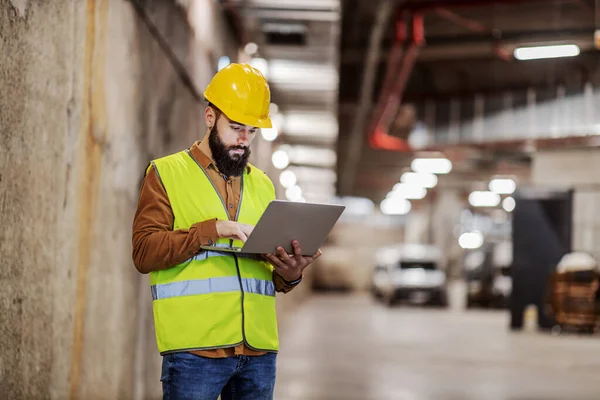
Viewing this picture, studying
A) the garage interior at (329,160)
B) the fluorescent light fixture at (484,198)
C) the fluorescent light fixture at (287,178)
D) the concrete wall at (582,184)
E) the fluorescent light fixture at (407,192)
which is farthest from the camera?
the fluorescent light fixture at (484,198)

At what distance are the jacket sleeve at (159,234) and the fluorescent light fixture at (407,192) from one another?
31667 mm

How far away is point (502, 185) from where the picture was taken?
33.6 metres

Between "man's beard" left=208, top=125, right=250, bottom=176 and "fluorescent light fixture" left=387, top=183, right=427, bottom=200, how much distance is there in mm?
31504

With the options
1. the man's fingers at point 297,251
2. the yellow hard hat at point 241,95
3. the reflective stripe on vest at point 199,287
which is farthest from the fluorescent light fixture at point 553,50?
the reflective stripe on vest at point 199,287

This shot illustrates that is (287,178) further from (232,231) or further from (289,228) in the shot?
(232,231)

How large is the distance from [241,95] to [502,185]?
31.9 metres

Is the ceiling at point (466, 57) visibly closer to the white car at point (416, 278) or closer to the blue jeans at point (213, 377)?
the white car at point (416, 278)

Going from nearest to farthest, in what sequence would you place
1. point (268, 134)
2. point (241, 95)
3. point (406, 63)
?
point (241, 95) → point (268, 134) → point (406, 63)

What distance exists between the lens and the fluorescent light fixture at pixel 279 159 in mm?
15702

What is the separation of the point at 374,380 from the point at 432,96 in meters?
11.2

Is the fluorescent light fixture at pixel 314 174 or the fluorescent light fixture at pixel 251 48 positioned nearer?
the fluorescent light fixture at pixel 251 48

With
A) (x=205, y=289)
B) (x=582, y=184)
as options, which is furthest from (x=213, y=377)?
(x=582, y=184)

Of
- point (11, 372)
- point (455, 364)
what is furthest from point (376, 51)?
point (11, 372)

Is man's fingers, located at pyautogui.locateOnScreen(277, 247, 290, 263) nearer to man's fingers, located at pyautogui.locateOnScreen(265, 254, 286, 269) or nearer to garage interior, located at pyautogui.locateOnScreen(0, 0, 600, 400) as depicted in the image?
man's fingers, located at pyautogui.locateOnScreen(265, 254, 286, 269)
